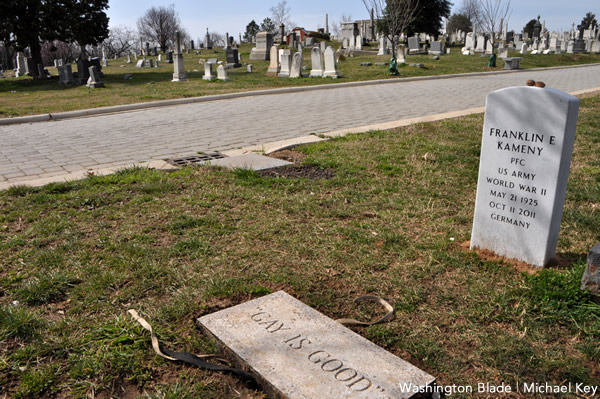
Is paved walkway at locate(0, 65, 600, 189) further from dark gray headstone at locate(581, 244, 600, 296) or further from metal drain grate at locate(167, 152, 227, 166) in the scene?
dark gray headstone at locate(581, 244, 600, 296)

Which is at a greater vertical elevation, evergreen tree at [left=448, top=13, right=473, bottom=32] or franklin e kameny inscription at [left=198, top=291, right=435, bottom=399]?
evergreen tree at [left=448, top=13, right=473, bottom=32]

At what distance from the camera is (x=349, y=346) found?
2.43 metres

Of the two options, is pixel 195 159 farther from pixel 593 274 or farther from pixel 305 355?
pixel 593 274

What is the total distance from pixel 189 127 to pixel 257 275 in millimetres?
6915

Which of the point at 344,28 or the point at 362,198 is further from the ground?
the point at 344,28

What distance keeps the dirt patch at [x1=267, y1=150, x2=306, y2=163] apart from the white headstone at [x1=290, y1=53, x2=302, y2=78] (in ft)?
50.4

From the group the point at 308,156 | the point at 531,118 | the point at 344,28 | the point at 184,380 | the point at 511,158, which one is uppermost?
the point at 344,28

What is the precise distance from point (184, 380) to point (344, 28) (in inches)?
1848

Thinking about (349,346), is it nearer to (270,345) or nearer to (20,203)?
(270,345)

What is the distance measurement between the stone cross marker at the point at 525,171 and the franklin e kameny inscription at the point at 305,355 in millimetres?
1644

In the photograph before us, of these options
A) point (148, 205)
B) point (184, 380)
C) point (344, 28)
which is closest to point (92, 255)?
point (148, 205)

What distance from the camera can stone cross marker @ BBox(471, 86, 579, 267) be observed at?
10.3 feet

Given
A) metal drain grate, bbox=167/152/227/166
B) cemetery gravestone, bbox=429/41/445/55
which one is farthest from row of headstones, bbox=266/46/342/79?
cemetery gravestone, bbox=429/41/445/55

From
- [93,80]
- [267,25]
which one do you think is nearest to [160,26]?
[267,25]
